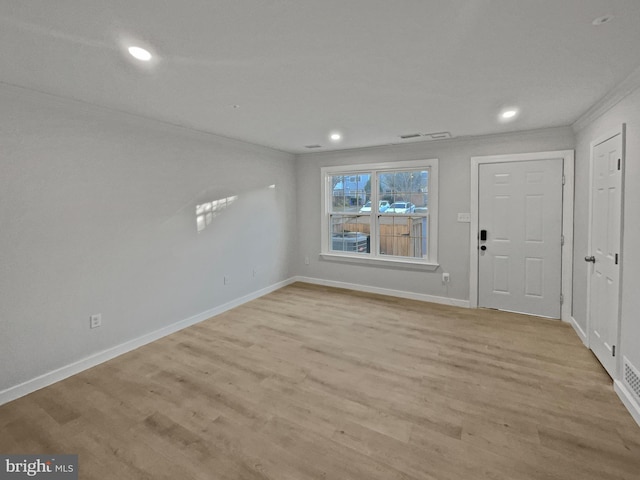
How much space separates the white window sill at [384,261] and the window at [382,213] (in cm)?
1

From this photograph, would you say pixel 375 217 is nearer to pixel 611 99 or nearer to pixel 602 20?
pixel 611 99

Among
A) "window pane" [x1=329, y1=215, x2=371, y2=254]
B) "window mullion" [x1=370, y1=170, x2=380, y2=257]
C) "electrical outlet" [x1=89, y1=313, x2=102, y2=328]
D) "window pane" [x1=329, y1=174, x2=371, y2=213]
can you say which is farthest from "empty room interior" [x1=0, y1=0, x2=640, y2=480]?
"window pane" [x1=329, y1=215, x2=371, y2=254]

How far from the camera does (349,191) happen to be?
18.1ft

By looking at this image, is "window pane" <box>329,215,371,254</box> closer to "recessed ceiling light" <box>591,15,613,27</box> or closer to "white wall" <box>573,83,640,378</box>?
"white wall" <box>573,83,640,378</box>

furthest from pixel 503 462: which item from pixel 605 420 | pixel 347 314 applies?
pixel 347 314

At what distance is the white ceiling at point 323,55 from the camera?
1519 millimetres

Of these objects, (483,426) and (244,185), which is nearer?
(483,426)

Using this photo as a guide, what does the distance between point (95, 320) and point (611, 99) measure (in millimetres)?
4878

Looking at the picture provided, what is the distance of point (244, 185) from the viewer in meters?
4.65

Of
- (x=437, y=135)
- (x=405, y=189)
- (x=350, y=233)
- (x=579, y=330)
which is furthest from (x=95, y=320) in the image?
(x=579, y=330)

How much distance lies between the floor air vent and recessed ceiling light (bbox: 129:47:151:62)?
380 centimetres

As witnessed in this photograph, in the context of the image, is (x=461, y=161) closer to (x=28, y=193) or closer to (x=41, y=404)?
(x=28, y=193)

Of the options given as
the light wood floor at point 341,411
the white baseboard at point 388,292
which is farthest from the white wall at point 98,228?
the white baseboard at point 388,292

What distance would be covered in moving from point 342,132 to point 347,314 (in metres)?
2.34
